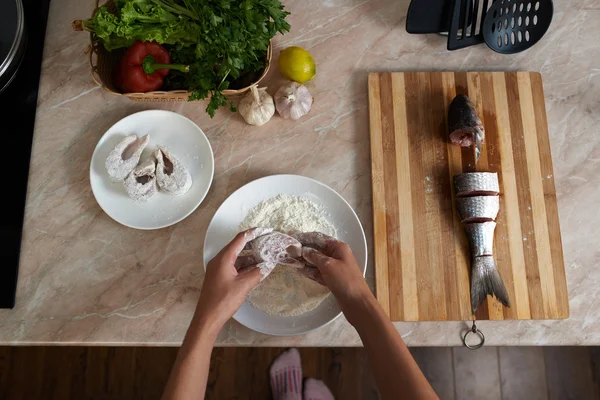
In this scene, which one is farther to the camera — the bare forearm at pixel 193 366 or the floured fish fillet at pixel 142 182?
the floured fish fillet at pixel 142 182

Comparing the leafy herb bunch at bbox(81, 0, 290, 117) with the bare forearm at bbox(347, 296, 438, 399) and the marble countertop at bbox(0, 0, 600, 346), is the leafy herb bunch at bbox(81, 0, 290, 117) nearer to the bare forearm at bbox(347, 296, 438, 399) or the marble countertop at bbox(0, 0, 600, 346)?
the marble countertop at bbox(0, 0, 600, 346)

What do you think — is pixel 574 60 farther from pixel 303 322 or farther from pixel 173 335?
pixel 173 335

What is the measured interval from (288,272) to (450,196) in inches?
20.4

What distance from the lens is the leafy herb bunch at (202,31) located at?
1009 mm

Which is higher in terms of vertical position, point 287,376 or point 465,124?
point 465,124

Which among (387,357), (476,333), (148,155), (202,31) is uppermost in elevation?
(202,31)

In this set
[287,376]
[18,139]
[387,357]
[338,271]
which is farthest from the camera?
[287,376]

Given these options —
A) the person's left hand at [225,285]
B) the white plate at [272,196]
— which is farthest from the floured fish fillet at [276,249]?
the white plate at [272,196]

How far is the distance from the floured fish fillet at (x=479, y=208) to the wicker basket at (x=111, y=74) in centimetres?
67

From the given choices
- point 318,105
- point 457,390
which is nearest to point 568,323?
point 457,390

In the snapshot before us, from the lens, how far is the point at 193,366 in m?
0.89

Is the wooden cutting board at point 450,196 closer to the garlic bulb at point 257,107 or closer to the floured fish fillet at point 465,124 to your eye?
the floured fish fillet at point 465,124

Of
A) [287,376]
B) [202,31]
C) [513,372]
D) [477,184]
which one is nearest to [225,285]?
[202,31]

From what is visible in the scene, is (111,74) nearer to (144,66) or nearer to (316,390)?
(144,66)
